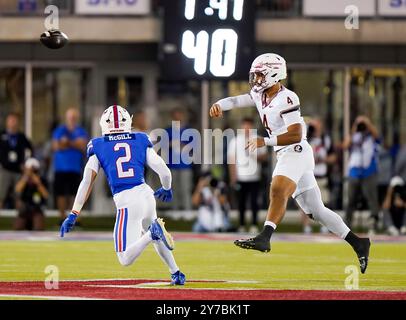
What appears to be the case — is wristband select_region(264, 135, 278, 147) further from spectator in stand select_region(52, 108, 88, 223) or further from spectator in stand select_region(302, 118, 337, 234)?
spectator in stand select_region(52, 108, 88, 223)

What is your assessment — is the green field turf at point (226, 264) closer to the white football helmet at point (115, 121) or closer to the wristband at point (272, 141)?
the wristband at point (272, 141)

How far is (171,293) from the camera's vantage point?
12.0 metres

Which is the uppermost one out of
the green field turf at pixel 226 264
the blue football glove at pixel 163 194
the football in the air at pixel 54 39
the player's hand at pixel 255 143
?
the football in the air at pixel 54 39

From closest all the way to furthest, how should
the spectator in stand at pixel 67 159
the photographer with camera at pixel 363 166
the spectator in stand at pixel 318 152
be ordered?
the photographer with camera at pixel 363 166
the spectator in stand at pixel 318 152
the spectator in stand at pixel 67 159

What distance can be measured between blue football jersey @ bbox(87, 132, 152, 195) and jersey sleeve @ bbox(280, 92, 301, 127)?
1.48 m

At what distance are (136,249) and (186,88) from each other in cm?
1425

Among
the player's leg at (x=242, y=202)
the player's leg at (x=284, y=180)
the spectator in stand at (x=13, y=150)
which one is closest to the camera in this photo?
the player's leg at (x=284, y=180)

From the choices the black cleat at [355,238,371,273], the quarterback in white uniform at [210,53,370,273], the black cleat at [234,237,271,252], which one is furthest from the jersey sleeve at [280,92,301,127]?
the black cleat at [355,238,371,273]

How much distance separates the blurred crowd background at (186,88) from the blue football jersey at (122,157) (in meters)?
10.8

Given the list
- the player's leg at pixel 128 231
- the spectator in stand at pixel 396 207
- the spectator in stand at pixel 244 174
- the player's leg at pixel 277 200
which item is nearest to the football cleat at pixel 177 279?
the player's leg at pixel 128 231

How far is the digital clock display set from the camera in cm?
2005

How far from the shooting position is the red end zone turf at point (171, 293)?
11.7 metres
